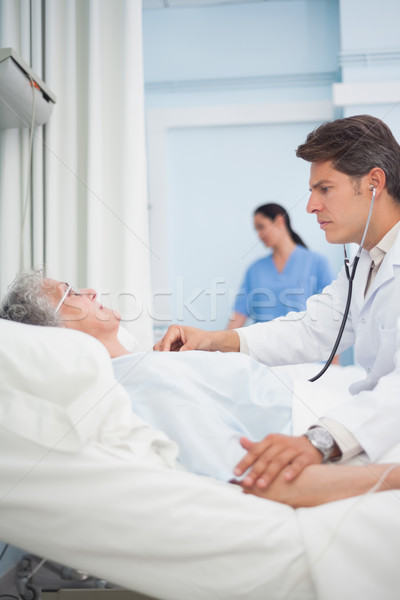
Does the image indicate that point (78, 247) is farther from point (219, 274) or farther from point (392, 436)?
point (392, 436)

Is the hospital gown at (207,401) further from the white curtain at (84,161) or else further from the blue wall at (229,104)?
the blue wall at (229,104)

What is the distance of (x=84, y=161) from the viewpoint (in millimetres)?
1749

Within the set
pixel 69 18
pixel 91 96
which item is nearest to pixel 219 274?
pixel 91 96

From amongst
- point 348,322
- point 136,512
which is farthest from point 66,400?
point 348,322

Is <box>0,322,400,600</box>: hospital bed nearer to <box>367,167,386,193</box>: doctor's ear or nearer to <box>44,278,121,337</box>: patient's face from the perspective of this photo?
<box>44,278,121,337</box>: patient's face

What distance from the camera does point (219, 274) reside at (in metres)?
2.46

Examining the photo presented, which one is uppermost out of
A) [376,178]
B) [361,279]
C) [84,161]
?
[84,161]

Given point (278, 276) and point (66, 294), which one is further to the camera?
point (278, 276)

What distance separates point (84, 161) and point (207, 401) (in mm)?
1190

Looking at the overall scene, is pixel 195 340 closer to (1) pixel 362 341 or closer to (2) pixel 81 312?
(2) pixel 81 312

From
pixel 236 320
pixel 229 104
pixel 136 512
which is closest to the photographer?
pixel 136 512

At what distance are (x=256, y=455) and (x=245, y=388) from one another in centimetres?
24

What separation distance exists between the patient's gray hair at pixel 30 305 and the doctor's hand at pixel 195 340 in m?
0.25

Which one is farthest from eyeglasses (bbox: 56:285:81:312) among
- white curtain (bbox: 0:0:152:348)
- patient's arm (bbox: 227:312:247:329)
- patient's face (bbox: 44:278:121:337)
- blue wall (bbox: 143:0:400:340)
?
blue wall (bbox: 143:0:400:340)
